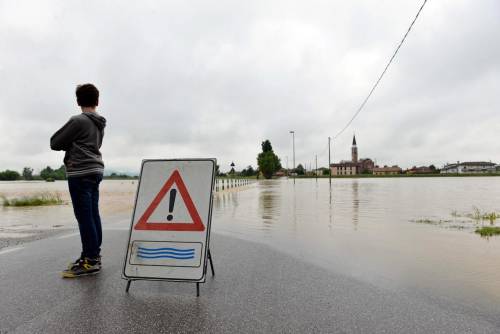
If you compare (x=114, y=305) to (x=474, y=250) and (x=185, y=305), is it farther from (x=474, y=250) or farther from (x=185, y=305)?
(x=474, y=250)

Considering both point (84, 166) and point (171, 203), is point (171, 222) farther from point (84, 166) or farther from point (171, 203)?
point (84, 166)

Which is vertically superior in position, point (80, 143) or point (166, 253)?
point (80, 143)

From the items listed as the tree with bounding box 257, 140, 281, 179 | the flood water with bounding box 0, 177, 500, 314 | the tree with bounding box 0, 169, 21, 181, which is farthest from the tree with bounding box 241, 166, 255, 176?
the flood water with bounding box 0, 177, 500, 314

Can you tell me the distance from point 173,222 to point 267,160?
91.2 metres

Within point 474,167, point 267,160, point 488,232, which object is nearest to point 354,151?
point 474,167

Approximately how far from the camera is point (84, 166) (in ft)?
13.4

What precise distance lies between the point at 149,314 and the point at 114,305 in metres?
0.43

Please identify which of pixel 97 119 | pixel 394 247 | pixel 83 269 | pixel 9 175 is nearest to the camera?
pixel 83 269

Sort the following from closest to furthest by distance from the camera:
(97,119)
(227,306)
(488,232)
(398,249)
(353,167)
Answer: (227,306) < (97,119) < (398,249) < (488,232) < (353,167)

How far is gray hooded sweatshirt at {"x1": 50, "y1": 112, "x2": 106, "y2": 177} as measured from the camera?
3.98 meters

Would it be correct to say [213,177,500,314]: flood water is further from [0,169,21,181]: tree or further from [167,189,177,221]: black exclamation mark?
[0,169,21,181]: tree

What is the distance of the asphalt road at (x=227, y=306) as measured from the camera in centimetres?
268

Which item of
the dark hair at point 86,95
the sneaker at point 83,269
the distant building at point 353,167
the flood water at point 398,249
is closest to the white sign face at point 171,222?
the sneaker at point 83,269

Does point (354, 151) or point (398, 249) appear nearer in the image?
point (398, 249)
